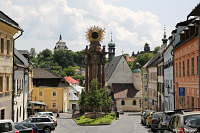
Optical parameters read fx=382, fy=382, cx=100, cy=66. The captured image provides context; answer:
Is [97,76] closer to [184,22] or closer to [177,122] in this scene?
[184,22]

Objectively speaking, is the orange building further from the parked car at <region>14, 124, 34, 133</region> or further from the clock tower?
the clock tower

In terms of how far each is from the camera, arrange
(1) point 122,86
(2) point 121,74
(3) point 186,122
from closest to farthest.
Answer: (3) point 186,122
(1) point 122,86
(2) point 121,74

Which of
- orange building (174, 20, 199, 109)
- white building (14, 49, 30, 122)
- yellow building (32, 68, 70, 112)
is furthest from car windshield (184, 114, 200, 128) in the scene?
yellow building (32, 68, 70, 112)

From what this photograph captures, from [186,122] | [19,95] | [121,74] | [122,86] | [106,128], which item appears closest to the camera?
[186,122]

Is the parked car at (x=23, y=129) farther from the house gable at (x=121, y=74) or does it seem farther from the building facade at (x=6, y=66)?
the house gable at (x=121, y=74)

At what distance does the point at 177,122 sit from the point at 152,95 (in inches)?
2397

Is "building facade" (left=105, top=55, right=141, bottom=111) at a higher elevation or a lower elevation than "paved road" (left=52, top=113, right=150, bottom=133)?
higher

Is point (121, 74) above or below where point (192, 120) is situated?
above

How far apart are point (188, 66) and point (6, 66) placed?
14.4 metres

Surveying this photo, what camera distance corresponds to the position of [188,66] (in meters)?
31.2

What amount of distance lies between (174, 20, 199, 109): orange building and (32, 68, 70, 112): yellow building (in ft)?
140

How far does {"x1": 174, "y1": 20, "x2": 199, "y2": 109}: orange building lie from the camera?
27.8 metres

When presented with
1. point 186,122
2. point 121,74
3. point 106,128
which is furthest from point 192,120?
point 121,74

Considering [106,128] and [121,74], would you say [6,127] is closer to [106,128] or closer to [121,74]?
[106,128]
